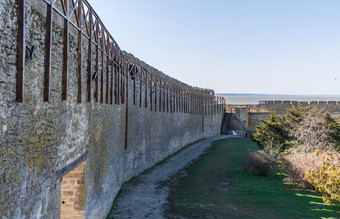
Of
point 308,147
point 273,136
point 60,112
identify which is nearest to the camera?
point 60,112

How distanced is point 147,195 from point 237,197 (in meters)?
3.61

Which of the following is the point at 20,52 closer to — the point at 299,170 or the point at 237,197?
the point at 237,197

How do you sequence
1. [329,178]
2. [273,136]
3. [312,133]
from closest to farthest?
[329,178] < [312,133] < [273,136]

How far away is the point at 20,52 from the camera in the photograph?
4.20 meters

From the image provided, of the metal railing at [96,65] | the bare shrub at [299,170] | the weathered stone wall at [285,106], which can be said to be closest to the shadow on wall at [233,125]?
the weathered stone wall at [285,106]

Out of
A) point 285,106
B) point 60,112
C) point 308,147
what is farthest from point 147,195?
point 285,106

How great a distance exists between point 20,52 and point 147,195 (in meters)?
9.57

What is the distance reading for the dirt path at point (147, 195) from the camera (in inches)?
416

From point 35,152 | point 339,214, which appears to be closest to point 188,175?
point 339,214

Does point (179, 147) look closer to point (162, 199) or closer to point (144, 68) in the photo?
point (144, 68)

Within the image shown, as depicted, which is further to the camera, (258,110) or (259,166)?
(258,110)

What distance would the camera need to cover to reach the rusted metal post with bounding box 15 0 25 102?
13.7 ft

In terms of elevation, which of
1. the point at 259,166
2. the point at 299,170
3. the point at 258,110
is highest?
the point at 258,110

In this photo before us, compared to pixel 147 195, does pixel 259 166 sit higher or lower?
higher
